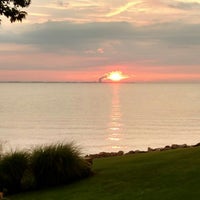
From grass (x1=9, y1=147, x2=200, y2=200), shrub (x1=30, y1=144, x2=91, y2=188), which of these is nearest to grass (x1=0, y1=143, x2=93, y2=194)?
shrub (x1=30, y1=144, x2=91, y2=188)

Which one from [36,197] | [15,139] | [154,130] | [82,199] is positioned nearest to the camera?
[82,199]

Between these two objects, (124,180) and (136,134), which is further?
(136,134)

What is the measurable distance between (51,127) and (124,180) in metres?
65.6

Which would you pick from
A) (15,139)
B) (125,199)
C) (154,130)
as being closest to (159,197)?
(125,199)

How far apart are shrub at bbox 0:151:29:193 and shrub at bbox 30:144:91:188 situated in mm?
336

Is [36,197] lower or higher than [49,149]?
lower

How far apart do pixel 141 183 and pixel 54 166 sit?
9.77 ft

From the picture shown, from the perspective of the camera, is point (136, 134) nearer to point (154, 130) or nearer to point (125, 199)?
point (154, 130)

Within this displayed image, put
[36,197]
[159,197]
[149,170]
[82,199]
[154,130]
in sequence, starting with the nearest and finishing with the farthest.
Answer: [159,197] < [82,199] < [36,197] < [149,170] < [154,130]

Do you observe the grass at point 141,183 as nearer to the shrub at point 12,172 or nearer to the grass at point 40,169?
the grass at point 40,169

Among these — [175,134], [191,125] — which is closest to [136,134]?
[175,134]

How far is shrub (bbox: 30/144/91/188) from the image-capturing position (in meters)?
14.6

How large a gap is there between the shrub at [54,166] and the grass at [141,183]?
0.52m

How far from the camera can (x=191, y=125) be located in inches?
3201
